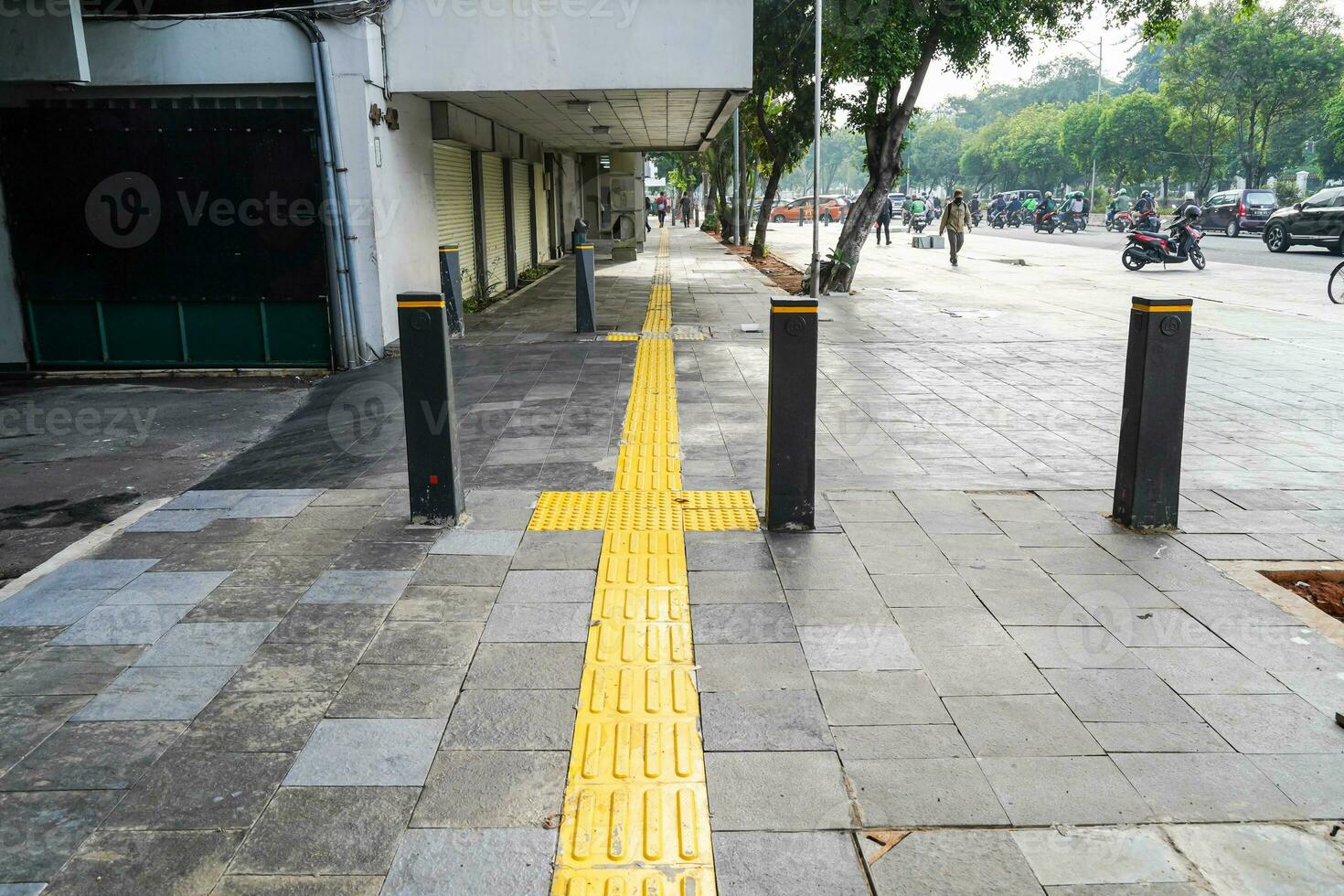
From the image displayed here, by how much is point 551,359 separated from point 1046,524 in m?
6.43

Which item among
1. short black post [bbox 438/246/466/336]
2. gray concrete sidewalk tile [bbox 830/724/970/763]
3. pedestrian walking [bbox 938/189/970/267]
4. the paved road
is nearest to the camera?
gray concrete sidewalk tile [bbox 830/724/970/763]

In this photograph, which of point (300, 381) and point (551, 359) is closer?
point (300, 381)

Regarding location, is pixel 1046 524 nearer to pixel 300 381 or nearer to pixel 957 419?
pixel 957 419

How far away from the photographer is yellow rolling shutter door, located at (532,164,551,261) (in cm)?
2400

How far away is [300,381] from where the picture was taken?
32.6ft

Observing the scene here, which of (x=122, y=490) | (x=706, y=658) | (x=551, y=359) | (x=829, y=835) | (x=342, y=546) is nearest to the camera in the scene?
(x=829, y=835)

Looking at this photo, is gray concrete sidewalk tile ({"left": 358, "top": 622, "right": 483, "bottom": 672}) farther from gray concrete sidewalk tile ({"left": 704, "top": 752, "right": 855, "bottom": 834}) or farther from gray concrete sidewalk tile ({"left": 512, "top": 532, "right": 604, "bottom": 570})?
gray concrete sidewalk tile ({"left": 704, "top": 752, "right": 855, "bottom": 834})

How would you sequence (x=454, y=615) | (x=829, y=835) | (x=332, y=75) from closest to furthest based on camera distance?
(x=829, y=835) → (x=454, y=615) → (x=332, y=75)

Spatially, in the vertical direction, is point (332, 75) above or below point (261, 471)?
above

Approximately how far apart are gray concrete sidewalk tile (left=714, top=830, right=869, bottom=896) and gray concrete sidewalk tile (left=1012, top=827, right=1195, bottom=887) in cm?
48

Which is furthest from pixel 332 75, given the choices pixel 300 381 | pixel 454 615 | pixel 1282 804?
pixel 1282 804

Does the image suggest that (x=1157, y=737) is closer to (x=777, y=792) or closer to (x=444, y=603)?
(x=777, y=792)

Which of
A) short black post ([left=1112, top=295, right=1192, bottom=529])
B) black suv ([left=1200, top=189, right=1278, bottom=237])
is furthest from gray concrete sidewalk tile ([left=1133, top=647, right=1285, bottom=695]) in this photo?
black suv ([left=1200, top=189, right=1278, bottom=237])

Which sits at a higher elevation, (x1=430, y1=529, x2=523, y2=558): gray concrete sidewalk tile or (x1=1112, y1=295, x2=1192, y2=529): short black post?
(x1=1112, y1=295, x2=1192, y2=529): short black post
